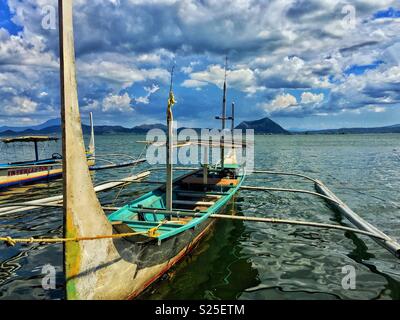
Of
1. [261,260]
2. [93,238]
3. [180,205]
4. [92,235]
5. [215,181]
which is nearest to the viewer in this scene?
[93,238]

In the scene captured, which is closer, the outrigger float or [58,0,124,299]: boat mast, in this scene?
→ [58,0,124,299]: boat mast

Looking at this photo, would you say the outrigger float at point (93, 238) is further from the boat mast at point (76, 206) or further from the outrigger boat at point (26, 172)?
the outrigger boat at point (26, 172)

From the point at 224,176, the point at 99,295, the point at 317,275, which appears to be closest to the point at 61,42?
the point at 99,295

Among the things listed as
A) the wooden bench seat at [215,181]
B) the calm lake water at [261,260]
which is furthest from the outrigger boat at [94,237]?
the wooden bench seat at [215,181]

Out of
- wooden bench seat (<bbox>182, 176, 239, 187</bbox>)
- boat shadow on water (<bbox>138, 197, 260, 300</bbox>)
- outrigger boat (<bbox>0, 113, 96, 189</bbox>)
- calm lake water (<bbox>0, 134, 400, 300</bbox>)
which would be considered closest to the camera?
boat shadow on water (<bbox>138, 197, 260, 300</bbox>)

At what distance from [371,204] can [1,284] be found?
58.5 ft

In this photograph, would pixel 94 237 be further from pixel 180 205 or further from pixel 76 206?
pixel 180 205

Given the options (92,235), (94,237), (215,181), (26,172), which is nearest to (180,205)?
(215,181)

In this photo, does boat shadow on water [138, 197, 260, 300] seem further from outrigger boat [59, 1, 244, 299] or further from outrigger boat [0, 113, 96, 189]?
outrigger boat [0, 113, 96, 189]

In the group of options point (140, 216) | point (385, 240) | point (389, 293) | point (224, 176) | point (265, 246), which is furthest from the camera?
point (224, 176)

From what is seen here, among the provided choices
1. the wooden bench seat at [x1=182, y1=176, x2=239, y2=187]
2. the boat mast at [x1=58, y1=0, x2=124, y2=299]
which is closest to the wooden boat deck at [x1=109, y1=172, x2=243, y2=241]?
the wooden bench seat at [x1=182, y1=176, x2=239, y2=187]

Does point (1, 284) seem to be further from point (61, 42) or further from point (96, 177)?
point (96, 177)

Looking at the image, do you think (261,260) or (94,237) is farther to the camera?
(261,260)
